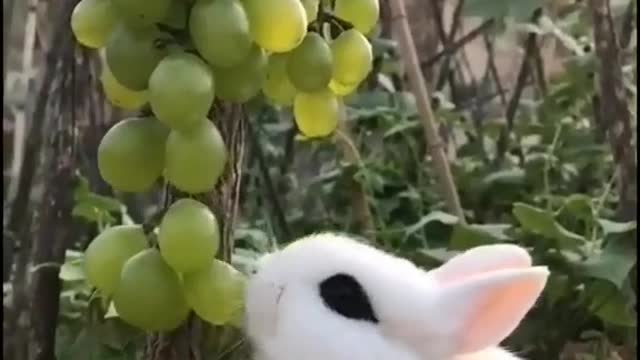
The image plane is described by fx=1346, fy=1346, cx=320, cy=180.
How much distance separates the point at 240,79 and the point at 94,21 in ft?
0.20

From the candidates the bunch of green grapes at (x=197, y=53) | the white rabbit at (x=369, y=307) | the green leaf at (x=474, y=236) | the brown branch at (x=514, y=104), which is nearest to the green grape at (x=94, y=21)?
the bunch of green grapes at (x=197, y=53)

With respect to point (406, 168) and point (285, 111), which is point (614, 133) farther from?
point (285, 111)

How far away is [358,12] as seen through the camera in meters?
0.53

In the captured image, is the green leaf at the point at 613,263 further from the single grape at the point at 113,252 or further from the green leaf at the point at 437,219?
the single grape at the point at 113,252

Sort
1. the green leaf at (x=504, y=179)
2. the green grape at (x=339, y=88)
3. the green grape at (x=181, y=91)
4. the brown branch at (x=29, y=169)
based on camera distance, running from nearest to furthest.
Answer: the green grape at (x=181, y=91) → the green grape at (x=339, y=88) → the brown branch at (x=29, y=169) → the green leaf at (x=504, y=179)

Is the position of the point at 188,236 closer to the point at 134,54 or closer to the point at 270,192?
the point at 134,54

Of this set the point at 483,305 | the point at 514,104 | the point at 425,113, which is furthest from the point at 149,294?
the point at 514,104

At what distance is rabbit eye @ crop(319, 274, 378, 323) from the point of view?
0.51 metres

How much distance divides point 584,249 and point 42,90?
1.02 ft

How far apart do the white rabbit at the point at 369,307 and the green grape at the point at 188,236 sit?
40mm

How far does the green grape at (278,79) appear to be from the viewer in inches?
19.8

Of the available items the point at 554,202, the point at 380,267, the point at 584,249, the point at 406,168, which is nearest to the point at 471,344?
the point at 380,267

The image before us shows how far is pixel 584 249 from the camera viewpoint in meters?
0.75

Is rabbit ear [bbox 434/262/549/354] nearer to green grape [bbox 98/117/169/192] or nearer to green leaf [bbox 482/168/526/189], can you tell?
green grape [bbox 98/117/169/192]
